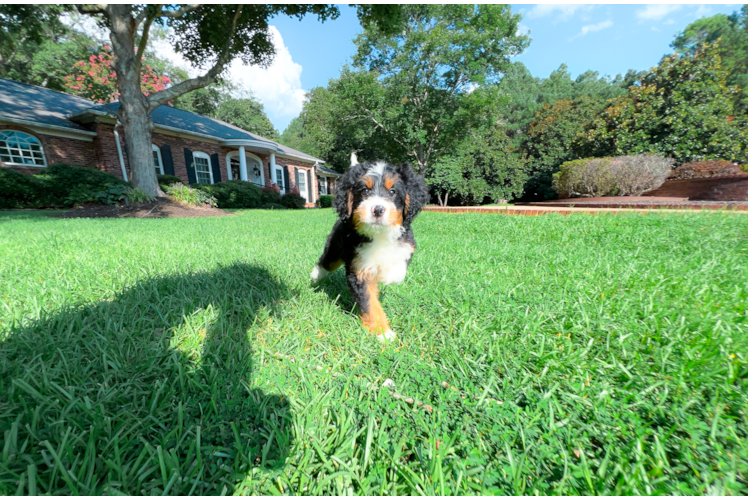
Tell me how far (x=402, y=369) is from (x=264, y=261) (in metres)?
2.93

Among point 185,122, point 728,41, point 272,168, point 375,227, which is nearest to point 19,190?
point 185,122

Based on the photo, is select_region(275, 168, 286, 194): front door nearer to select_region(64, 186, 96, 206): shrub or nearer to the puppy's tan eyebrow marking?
select_region(64, 186, 96, 206): shrub

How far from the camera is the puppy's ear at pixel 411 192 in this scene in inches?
110

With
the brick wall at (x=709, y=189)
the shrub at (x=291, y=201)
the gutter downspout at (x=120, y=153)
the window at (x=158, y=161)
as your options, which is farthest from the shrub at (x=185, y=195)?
the brick wall at (x=709, y=189)

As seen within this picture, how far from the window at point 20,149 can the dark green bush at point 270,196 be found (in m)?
10.6

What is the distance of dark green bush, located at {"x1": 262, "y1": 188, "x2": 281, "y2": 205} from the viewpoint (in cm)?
1938

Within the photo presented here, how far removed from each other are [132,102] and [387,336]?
1511 cm

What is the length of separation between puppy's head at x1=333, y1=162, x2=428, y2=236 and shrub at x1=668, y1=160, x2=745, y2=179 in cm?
1591

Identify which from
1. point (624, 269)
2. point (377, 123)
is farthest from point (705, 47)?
point (624, 269)

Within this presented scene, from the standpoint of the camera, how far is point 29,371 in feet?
4.95

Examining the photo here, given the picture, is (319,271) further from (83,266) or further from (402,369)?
(83,266)

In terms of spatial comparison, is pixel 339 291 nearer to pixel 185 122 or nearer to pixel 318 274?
pixel 318 274

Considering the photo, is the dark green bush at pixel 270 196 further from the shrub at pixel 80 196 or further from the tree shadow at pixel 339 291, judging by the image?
the tree shadow at pixel 339 291

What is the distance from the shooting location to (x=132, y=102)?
1151 centimetres
